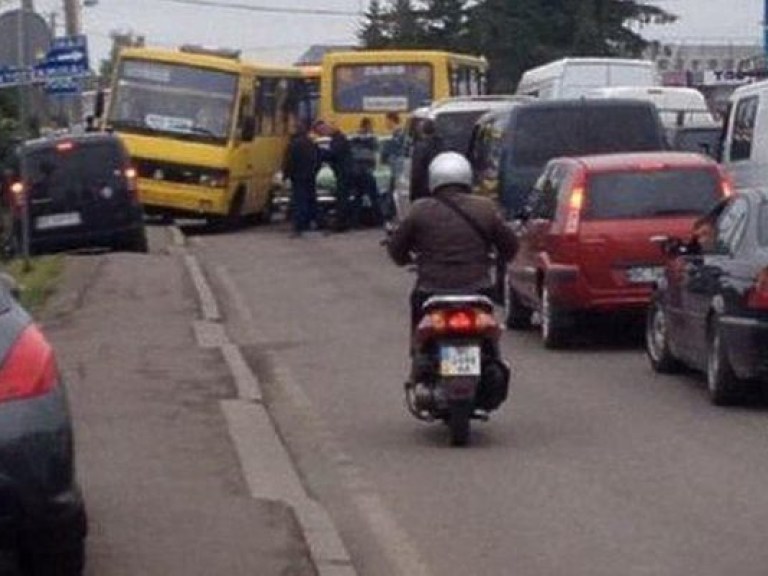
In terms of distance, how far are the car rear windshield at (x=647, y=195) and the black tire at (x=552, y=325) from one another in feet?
2.56

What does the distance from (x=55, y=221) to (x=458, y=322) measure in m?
23.5

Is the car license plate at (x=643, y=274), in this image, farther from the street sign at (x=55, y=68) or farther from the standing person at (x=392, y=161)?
the standing person at (x=392, y=161)

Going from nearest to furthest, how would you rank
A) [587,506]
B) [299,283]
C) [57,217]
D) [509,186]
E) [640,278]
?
[587,506], [640,278], [509,186], [299,283], [57,217]

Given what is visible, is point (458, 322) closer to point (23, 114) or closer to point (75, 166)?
point (23, 114)

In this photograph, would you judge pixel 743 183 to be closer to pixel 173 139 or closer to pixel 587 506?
pixel 587 506

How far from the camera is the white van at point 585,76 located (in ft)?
152

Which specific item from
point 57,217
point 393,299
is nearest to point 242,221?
point 57,217

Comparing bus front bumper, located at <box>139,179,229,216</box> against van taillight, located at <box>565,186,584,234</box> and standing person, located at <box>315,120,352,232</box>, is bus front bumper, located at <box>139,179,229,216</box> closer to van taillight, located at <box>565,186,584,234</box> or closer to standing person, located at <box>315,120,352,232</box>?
standing person, located at <box>315,120,352,232</box>

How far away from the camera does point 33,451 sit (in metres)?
9.92

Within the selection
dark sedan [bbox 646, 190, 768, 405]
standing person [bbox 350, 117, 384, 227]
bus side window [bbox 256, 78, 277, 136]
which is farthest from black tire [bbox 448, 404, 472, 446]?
bus side window [bbox 256, 78, 277, 136]

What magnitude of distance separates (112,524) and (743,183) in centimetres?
1675

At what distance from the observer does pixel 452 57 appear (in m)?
51.8

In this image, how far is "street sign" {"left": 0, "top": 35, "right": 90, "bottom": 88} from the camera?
102 feet

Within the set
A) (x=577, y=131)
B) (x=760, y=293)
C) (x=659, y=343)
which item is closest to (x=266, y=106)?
(x=577, y=131)
